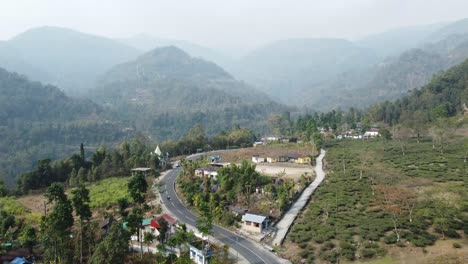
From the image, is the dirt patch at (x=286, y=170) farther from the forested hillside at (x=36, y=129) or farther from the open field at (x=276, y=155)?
the forested hillside at (x=36, y=129)

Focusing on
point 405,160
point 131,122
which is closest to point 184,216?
point 405,160

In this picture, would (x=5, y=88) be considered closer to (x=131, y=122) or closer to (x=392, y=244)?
(x=131, y=122)

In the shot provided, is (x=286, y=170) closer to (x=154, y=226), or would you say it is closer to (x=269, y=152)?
(x=269, y=152)

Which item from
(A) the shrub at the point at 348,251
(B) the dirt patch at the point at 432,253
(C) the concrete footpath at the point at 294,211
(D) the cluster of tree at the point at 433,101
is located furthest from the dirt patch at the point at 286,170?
(D) the cluster of tree at the point at 433,101

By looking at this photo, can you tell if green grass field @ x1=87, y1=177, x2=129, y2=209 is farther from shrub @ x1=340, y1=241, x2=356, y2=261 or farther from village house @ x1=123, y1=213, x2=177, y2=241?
shrub @ x1=340, y1=241, x2=356, y2=261

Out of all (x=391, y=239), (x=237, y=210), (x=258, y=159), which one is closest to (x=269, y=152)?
(x=258, y=159)

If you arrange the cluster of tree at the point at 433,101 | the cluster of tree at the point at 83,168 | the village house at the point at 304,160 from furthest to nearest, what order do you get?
the cluster of tree at the point at 433,101 < the village house at the point at 304,160 < the cluster of tree at the point at 83,168

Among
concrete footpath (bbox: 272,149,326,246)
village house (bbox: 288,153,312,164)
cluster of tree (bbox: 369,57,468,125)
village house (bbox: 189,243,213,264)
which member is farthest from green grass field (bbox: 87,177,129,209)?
cluster of tree (bbox: 369,57,468,125)
